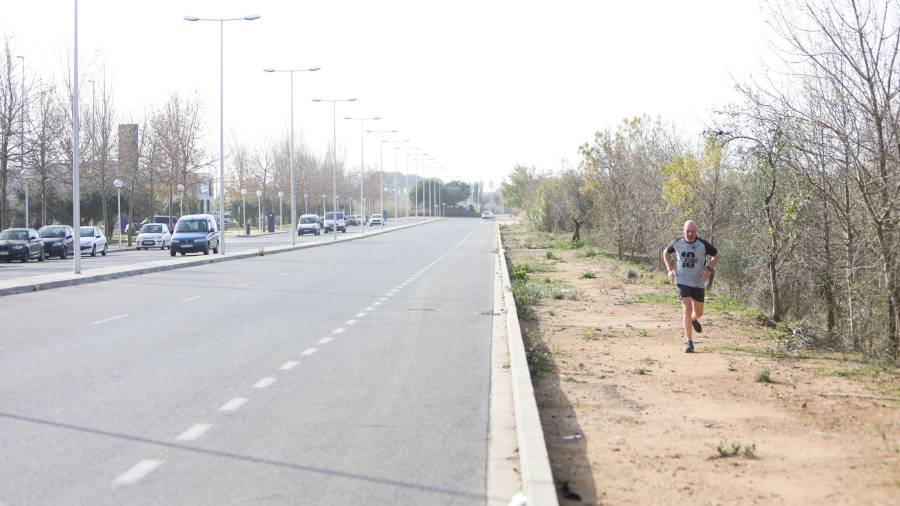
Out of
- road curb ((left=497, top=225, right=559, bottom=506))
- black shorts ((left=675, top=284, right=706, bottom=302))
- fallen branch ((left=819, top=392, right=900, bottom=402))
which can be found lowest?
fallen branch ((left=819, top=392, right=900, bottom=402))

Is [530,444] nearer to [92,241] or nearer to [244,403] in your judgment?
[244,403]

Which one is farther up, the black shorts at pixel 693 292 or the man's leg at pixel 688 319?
the black shorts at pixel 693 292

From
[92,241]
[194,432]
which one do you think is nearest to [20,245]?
[92,241]

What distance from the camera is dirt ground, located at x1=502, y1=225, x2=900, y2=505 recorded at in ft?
20.1

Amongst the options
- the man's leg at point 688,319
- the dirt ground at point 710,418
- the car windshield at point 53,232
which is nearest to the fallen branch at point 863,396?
the dirt ground at point 710,418

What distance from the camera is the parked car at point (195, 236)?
42062 millimetres

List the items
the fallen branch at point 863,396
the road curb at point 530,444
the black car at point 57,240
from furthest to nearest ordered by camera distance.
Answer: the black car at point 57,240, the fallen branch at point 863,396, the road curb at point 530,444

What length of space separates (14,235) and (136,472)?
3824cm

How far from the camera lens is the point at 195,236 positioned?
42.1m

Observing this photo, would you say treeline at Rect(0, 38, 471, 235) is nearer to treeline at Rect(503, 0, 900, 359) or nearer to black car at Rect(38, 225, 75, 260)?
black car at Rect(38, 225, 75, 260)

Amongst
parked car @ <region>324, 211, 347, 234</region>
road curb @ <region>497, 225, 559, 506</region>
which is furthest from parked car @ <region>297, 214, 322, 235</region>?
road curb @ <region>497, 225, 559, 506</region>

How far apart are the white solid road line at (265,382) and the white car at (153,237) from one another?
47.6 m

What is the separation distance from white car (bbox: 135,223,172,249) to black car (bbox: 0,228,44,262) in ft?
43.0

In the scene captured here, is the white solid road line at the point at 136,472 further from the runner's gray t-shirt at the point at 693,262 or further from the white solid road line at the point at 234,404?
the runner's gray t-shirt at the point at 693,262
